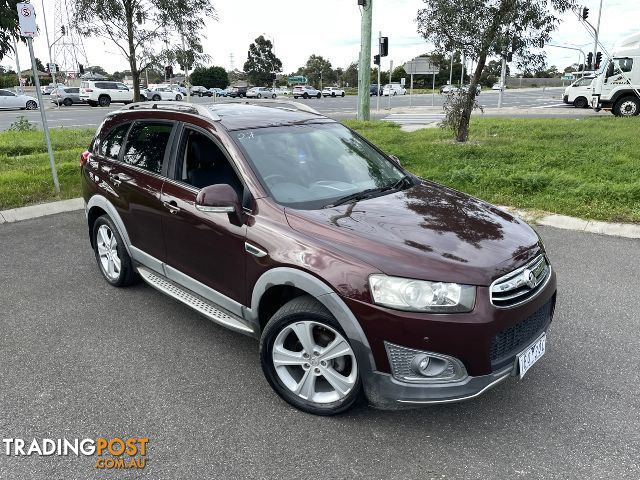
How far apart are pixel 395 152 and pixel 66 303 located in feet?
24.8

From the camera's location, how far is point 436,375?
8.50 feet

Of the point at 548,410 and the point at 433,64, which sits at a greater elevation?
the point at 433,64

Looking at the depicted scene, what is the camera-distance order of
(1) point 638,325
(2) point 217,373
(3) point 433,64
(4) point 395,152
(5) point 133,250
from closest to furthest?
(2) point 217,373, (1) point 638,325, (5) point 133,250, (4) point 395,152, (3) point 433,64

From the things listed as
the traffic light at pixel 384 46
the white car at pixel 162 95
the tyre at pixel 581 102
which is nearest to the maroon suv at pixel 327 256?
the traffic light at pixel 384 46

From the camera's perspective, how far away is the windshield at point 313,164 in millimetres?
3371

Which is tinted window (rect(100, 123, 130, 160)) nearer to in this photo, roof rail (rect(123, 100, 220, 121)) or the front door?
roof rail (rect(123, 100, 220, 121))

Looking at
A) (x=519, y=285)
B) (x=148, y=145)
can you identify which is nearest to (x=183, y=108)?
(x=148, y=145)

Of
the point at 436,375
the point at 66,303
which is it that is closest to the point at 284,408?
the point at 436,375

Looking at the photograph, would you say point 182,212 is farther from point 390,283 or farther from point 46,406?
point 390,283

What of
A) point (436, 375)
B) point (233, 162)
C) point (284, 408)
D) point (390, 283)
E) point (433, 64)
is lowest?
point (284, 408)

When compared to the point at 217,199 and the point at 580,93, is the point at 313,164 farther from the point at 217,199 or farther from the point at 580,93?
the point at 580,93

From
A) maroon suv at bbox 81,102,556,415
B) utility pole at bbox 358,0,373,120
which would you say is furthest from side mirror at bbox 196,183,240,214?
utility pole at bbox 358,0,373,120

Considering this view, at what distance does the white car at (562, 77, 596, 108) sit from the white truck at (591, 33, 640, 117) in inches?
190

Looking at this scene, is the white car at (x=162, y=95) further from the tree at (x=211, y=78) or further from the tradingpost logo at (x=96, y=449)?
the tradingpost logo at (x=96, y=449)
